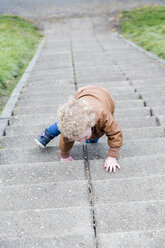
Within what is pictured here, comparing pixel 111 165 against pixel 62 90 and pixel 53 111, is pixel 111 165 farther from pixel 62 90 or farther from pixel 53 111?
pixel 62 90

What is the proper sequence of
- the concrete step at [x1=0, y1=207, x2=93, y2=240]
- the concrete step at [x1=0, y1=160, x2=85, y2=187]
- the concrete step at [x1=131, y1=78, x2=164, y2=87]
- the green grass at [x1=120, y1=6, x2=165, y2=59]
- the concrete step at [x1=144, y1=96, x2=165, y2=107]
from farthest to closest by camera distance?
the green grass at [x1=120, y1=6, x2=165, y2=59], the concrete step at [x1=131, y1=78, x2=164, y2=87], the concrete step at [x1=144, y1=96, x2=165, y2=107], the concrete step at [x1=0, y1=160, x2=85, y2=187], the concrete step at [x1=0, y1=207, x2=93, y2=240]

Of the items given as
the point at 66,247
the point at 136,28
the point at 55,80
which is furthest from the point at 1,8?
the point at 66,247

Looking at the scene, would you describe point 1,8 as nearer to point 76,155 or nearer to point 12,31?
point 12,31

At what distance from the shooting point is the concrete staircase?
1.75 metres

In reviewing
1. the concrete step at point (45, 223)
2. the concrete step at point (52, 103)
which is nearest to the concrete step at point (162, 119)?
the concrete step at point (52, 103)

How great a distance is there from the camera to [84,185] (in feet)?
7.41

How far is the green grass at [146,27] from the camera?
8.94m

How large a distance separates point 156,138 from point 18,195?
64.6 inches

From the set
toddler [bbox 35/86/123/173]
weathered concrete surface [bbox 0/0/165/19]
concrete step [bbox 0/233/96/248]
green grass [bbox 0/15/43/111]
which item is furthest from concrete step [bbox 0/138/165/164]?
weathered concrete surface [bbox 0/0/165/19]

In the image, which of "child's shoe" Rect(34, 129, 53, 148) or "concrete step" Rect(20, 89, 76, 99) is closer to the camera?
"child's shoe" Rect(34, 129, 53, 148)

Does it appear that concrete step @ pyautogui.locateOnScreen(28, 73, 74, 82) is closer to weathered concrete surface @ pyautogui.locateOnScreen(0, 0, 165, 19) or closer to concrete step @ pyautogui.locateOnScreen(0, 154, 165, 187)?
concrete step @ pyautogui.locateOnScreen(0, 154, 165, 187)

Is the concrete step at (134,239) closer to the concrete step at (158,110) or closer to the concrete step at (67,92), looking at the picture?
the concrete step at (158,110)

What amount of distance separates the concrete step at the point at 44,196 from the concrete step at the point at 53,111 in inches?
77.0

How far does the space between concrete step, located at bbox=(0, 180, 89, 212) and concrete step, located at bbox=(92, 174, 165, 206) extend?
118 millimetres
